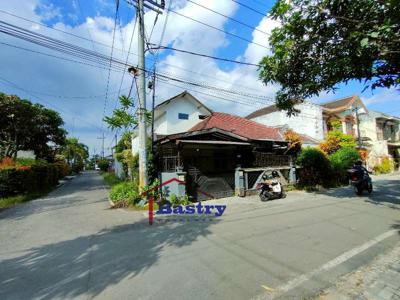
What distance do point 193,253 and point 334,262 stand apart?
2.58 m

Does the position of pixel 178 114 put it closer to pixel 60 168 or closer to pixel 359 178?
pixel 359 178

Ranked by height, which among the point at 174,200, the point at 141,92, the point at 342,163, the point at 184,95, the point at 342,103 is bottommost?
the point at 174,200

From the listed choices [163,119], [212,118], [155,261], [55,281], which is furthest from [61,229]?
[212,118]

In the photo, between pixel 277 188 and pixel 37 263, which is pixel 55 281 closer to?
pixel 37 263

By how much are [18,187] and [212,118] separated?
1374 cm

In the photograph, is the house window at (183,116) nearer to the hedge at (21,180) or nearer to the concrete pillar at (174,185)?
the concrete pillar at (174,185)

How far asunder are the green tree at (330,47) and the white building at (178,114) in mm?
10965

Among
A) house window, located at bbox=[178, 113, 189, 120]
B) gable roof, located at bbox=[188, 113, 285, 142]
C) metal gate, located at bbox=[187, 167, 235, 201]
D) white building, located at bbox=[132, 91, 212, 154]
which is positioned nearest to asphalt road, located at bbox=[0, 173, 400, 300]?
metal gate, located at bbox=[187, 167, 235, 201]

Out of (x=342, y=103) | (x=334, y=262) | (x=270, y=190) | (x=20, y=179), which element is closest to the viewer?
(x=334, y=262)

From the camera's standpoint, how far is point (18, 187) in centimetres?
1318

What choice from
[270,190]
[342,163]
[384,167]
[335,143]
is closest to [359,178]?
[270,190]

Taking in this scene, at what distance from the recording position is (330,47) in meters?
6.99

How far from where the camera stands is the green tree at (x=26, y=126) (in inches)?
631

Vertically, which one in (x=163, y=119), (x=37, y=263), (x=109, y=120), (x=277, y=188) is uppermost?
(x=163, y=119)
